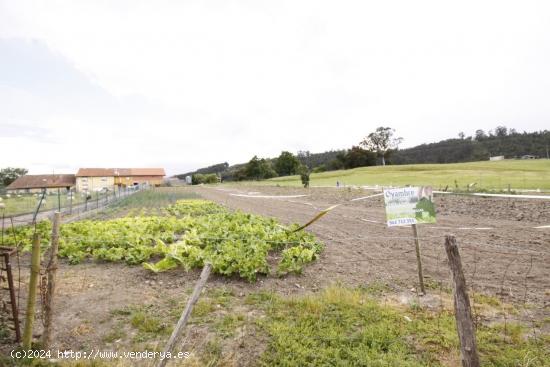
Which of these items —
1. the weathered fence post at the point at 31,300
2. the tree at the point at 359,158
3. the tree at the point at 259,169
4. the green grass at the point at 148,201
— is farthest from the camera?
the tree at the point at 259,169

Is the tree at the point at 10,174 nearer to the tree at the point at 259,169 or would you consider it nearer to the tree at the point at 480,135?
the tree at the point at 259,169

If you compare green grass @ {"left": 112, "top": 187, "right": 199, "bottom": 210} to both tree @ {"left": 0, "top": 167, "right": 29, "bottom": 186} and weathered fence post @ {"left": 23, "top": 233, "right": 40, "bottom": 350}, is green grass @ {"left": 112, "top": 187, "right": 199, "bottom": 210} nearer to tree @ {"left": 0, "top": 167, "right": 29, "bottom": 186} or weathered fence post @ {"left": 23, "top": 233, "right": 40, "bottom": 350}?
weathered fence post @ {"left": 23, "top": 233, "right": 40, "bottom": 350}

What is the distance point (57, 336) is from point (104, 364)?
105 centimetres

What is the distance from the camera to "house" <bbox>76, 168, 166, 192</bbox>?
327 ft

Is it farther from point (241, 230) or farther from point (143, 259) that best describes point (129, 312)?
point (241, 230)

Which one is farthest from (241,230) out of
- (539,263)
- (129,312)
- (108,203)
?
(108,203)

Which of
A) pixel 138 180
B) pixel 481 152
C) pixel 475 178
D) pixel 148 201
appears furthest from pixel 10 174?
pixel 481 152

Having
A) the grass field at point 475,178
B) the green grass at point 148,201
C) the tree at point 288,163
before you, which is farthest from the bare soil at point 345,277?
the tree at point 288,163

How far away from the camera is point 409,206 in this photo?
515cm

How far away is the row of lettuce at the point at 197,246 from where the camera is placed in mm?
6012

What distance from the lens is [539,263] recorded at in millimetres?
6480

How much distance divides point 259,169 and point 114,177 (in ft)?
161

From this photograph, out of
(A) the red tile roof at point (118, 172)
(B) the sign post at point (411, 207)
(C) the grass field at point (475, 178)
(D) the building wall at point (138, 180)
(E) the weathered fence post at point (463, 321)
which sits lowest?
(C) the grass field at point (475, 178)

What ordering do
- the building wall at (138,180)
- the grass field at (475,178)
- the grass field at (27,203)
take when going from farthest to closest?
1. the building wall at (138,180)
2. the grass field at (475,178)
3. the grass field at (27,203)
